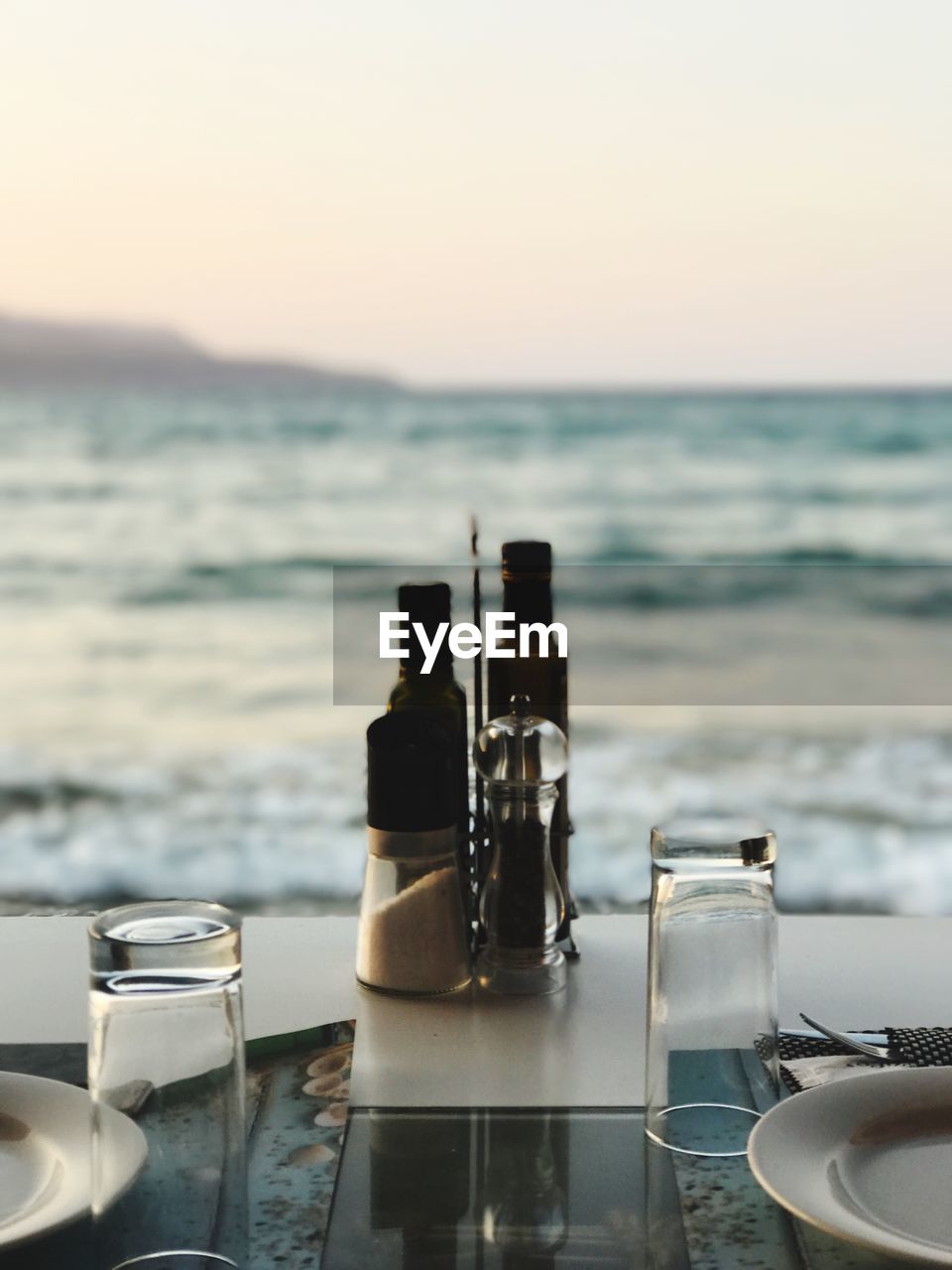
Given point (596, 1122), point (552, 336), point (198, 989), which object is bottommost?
point (596, 1122)

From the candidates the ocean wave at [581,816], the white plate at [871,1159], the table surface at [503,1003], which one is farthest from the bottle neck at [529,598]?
the ocean wave at [581,816]

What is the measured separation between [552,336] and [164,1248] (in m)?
11.3

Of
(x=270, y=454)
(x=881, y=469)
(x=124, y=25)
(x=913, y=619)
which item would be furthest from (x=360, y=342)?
(x=913, y=619)

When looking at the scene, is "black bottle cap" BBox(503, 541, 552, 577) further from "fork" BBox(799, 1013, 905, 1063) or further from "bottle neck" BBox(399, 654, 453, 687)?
"fork" BBox(799, 1013, 905, 1063)

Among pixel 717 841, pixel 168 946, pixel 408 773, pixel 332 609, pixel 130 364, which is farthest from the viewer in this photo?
pixel 130 364

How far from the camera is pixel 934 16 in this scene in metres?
10.6

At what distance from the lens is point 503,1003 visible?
2.98 ft

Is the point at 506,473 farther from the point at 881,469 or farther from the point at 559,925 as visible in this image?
the point at 559,925

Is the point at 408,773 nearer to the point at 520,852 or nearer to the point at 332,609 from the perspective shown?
the point at 520,852

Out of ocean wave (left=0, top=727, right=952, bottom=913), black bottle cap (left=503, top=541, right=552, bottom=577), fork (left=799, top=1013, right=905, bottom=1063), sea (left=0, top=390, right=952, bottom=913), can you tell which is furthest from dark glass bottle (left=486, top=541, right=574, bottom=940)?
ocean wave (left=0, top=727, right=952, bottom=913)

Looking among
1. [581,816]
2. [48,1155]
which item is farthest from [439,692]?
[581,816]

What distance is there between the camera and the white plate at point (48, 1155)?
22.4 inches

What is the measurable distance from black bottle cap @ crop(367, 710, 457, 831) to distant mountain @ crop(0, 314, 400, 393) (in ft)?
37.1

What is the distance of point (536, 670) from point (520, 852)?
0.40ft
